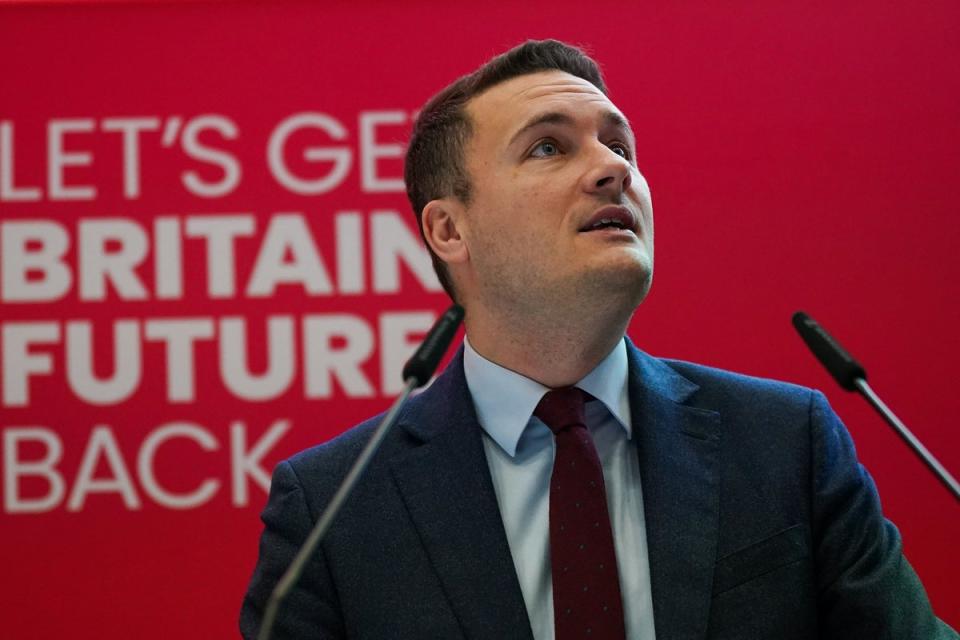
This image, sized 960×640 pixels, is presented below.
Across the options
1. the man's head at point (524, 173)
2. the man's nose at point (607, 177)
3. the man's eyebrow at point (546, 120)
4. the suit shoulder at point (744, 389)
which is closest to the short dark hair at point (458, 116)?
the man's head at point (524, 173)

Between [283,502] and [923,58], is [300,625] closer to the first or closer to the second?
[283,502]

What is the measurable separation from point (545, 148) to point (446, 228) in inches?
9.3

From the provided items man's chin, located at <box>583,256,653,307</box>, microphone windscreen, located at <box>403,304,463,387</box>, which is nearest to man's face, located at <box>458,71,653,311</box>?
man's chin, located at <box>583,256,653,307</box>

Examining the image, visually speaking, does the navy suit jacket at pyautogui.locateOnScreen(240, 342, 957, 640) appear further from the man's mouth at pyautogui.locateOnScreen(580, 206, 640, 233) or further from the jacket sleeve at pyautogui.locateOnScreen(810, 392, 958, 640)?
the man's mouth at pyautogui.locateOnScreen(580, 206, 640, 233)

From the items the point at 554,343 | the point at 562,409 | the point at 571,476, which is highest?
the point at 554,343

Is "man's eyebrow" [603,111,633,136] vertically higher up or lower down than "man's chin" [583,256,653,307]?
higher up

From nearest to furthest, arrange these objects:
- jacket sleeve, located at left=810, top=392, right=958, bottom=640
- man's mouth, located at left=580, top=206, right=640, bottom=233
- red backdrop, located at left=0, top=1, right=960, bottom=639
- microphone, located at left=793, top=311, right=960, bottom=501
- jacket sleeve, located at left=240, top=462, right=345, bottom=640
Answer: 1. microphone, located at left=793, top=311, right=960, bottom=501
2. jacket sleeve, located at left=810, top=392, right=958, bottom=640
3. jacket sleeve, located at left=240, top=462, right=345, bottom=640
4. man's mouth, located at left=580, top=206, right=640, bottom=233
5. red backdrop, located at left=0, top=1, right=960, bottom=639

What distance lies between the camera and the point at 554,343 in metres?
1.78

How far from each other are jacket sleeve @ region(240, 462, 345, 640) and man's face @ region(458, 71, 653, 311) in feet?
1.43

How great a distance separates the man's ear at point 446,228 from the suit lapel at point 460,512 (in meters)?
0.21

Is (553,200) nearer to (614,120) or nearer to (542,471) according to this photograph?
(614,120)

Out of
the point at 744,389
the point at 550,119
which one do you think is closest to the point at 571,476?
the point at 744,389

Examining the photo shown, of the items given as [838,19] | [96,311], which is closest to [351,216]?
[96,311]

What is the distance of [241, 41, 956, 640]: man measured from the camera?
1.54m
